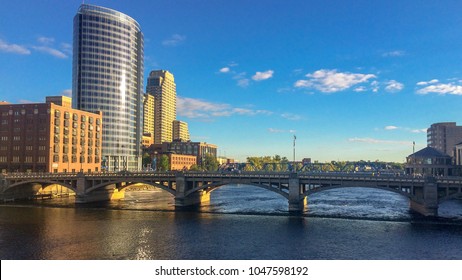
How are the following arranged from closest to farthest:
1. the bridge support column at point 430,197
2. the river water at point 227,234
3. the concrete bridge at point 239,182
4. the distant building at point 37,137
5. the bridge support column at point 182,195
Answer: the river water at point 227,234 < the bridge support column at point 430,197 < the concrete bridge at point 239,182 < the bridge support column at point 182,195 < the distant building at point 37,137

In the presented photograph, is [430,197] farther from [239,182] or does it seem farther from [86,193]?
[86,193]

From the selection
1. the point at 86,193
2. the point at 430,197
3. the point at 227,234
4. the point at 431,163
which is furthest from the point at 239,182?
the point at 431,163

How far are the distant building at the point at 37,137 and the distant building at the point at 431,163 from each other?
128 meters

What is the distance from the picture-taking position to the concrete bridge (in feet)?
274

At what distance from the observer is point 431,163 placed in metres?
139

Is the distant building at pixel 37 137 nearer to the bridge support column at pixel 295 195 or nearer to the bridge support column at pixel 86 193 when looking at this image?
the bridge support column at pixel 86 193

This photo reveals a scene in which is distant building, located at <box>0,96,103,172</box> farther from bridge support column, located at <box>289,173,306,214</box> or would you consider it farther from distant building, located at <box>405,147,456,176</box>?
distant building, located at <box>405,147,456,176</box>

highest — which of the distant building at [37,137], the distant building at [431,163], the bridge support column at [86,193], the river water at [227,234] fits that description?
the distant building at [37,137]

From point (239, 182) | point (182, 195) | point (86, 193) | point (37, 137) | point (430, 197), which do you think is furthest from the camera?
point (37, 137)

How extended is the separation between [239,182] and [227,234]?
3389cm

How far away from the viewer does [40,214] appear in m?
89.9

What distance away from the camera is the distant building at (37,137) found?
141 metres

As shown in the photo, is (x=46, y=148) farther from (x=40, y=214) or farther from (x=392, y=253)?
(x=392, y=253)

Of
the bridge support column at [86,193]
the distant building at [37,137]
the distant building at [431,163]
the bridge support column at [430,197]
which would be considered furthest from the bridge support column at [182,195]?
the distant building at [431,163]
